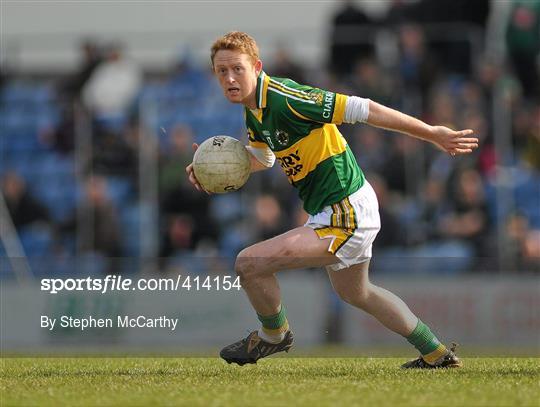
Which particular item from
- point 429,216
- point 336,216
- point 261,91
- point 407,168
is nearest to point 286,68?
point 407,168

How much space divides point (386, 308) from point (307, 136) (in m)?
1.41

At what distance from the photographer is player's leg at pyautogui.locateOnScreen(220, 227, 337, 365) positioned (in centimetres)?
851

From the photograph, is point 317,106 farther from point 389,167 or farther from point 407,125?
point 389,167

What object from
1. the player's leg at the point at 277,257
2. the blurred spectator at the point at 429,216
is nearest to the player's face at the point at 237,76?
the player's leg at the point at 277,257

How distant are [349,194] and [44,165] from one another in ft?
37.2

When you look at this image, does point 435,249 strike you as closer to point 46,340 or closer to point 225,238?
point 225,238

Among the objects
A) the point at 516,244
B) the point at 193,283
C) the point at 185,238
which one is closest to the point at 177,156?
the point at 185,238

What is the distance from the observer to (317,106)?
332 inches

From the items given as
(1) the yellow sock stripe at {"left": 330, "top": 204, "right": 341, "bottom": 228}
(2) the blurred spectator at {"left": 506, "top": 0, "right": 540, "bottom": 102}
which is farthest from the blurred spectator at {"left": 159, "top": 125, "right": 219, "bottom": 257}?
(1) the yellow sock stripe at {"left": 330, "top": 204, "right": 341, "bottom": 228}

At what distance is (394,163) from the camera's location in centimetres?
1631

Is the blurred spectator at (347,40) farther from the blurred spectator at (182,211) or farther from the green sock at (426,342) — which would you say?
the green sock at (426,342)

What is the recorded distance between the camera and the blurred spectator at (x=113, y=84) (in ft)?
61.9

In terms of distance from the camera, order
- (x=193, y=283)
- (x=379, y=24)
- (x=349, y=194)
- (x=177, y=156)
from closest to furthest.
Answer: (x=349, y=194)
(x=193, y=283)
(x=177, y=156)
(x=379, y=24)

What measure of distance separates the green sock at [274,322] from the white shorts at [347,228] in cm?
56
